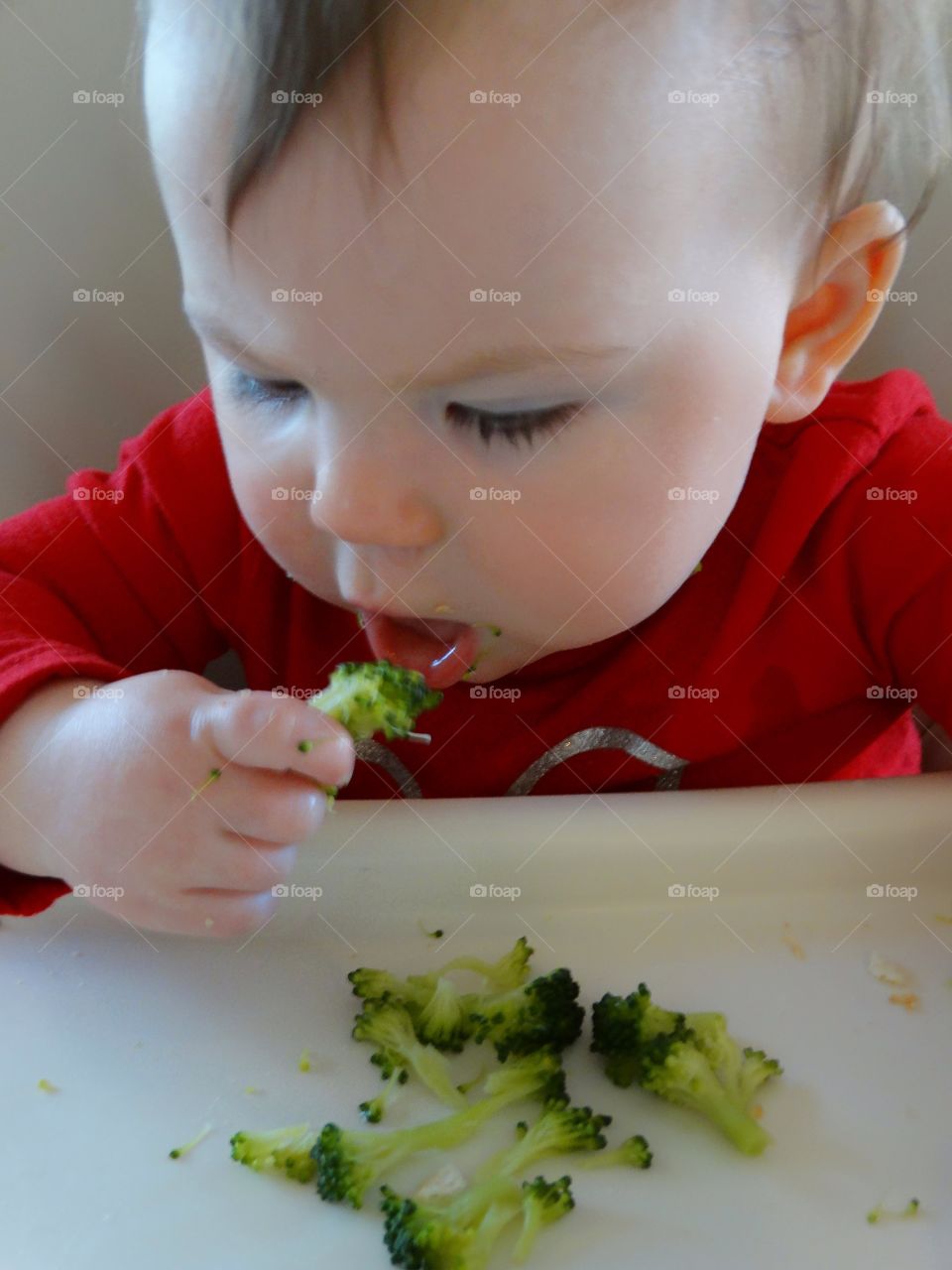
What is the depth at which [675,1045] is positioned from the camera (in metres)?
0.52

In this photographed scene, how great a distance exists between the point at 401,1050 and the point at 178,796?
0.17 metres

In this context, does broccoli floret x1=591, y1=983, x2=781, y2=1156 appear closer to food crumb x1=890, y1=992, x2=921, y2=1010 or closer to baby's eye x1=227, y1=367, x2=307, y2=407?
food crumb x1=890, y1=992, x2=921, y2=1010

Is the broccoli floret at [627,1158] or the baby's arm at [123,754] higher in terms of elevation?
the baby's arm at [123,754]

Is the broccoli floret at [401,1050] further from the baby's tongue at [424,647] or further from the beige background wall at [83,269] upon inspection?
the beige background wall at [83,269]

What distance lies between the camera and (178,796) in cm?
58

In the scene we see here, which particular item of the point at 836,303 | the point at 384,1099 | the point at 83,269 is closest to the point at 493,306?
the point at 836,303

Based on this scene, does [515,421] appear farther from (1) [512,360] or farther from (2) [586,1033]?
(2) [586,1033]

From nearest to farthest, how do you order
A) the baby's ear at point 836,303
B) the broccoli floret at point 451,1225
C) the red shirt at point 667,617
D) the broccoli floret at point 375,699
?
1. the broccoli floret at point 451,1225
2. the broccoli floret at point 375,699
3. the baby's ear at point 836,303
4. the red shirt at point 667,617

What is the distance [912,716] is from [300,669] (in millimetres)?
520

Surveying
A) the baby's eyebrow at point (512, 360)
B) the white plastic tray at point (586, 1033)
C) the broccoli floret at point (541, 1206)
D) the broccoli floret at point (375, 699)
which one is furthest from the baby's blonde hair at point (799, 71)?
the broccoli floret at point (541, 1206)

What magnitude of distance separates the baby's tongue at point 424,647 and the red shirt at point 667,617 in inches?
4.6

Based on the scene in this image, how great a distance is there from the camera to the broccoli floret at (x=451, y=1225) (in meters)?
0.45

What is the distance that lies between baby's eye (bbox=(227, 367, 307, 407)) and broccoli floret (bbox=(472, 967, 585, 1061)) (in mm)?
321

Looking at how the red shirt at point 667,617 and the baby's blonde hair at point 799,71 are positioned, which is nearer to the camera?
the baby's blonde hair at point 799,71
